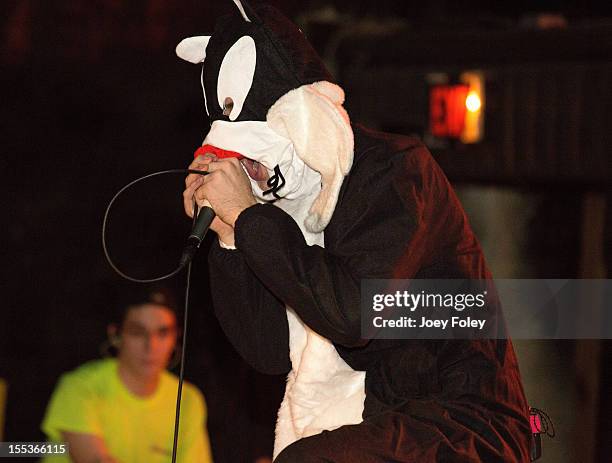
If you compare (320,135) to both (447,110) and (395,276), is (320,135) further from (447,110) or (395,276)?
(447,110)

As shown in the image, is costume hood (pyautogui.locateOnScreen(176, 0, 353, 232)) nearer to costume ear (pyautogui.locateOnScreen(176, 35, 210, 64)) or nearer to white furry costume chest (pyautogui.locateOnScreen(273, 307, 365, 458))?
costume ear (pyautogui.locateOnScreen(176, 35, 210, 64))

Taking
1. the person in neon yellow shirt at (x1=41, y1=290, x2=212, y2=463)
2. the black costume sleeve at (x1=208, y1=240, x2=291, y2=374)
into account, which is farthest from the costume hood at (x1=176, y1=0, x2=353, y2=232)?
the person in neon yellow shirt at (x1=41, y1=290, x2=212, y2=463)

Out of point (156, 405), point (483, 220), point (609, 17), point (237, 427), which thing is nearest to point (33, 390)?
point (237, 427)

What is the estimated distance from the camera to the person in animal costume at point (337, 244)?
1.38 meters

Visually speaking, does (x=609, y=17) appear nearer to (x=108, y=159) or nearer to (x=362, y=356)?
(x=108, y=159)

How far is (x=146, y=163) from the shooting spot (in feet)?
9.73

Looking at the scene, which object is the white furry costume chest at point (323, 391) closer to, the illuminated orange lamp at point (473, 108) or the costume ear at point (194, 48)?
the costume ear at point (194, 48)

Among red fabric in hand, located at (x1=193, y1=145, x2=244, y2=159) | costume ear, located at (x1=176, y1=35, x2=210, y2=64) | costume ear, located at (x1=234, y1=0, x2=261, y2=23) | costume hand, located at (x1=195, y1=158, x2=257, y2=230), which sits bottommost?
costume hand, located at (x1=195, y1=158, x2=257, y2=230)

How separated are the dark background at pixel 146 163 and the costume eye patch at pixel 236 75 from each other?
4.05 feet

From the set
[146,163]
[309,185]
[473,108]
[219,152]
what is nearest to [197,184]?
[219,152]

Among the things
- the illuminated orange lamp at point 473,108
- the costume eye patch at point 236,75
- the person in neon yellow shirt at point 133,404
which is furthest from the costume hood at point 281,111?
the illuminated orange lamp at point 473,108

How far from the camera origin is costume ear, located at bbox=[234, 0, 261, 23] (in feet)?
4.94

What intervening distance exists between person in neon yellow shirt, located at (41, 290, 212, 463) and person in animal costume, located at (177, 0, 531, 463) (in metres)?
0.61

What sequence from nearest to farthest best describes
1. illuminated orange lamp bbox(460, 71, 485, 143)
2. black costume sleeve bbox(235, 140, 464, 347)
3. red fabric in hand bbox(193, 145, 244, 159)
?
black costume sleeve bbox(235, 140, 464, 347) → red fabric in hand bbox(193, 145, 244, 159) → illuminated orange lamp bbox(460, 71, 485, 143)
